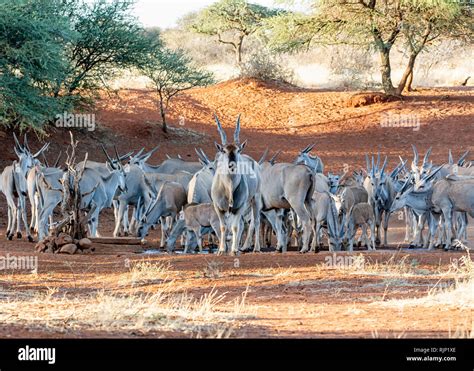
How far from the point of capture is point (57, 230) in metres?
18.0

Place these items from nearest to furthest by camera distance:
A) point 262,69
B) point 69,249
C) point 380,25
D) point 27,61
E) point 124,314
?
point 124,314 < point 69,249 < point 27,61 < point 380,25 < point 262,69

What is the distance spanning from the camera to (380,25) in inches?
1510

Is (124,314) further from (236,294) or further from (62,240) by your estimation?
(62,240)

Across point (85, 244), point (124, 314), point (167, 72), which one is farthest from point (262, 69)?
point (124, 314)

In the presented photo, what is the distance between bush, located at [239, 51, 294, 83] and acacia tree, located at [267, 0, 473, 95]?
2275 mm

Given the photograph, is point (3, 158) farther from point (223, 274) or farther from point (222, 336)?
point (222, 336)

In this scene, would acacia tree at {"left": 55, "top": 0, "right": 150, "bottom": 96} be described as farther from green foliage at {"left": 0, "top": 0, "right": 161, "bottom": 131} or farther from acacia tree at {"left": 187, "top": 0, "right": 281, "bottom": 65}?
acacia tree at {"left": 187, "top": 0, "right": 281, "bottom": 65}

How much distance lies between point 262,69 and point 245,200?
26.0 metres

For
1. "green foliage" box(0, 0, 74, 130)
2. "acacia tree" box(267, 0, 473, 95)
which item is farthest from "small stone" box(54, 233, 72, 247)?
"acacia tree" box(267, 0, 473, 95)

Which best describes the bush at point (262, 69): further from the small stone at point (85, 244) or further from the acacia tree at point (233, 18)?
the small stone at point (85, 244)

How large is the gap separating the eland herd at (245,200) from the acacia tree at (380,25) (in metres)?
15.6

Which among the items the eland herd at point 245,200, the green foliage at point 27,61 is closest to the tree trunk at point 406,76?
the green foliage at point 27,61

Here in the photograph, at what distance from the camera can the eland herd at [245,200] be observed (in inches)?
679

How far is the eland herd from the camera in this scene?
17250 millimetres
